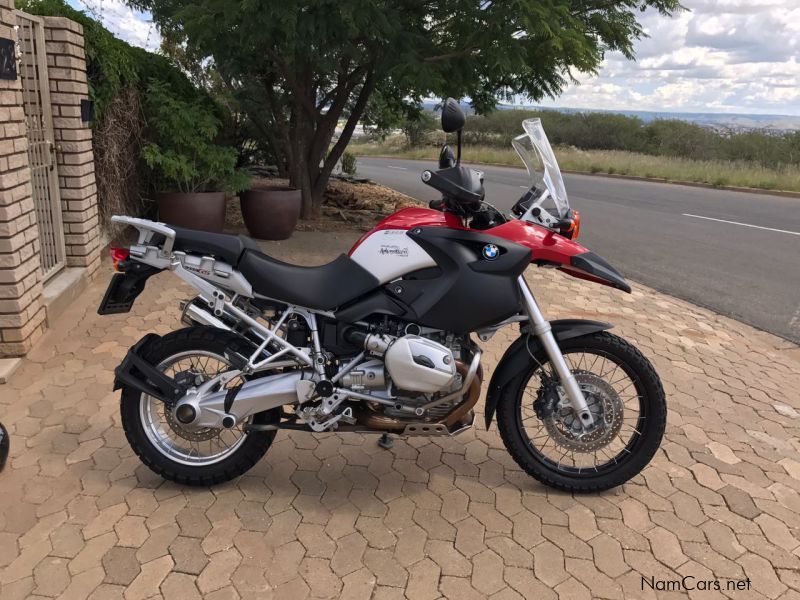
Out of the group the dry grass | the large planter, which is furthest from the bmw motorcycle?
the large planter

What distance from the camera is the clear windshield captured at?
2943 mm

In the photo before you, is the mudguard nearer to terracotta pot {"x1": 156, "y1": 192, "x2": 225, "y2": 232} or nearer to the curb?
terracotta pot {"x1": 156, "y1": 192, "x2": 225, "y2": 232}

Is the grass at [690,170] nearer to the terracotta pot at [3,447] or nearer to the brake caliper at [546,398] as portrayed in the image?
the brake caliper at [546,398]

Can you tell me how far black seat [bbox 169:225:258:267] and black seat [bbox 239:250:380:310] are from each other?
4 centimetres

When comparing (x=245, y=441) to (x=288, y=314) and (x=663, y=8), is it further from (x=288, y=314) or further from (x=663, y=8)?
(x=663, y=8)

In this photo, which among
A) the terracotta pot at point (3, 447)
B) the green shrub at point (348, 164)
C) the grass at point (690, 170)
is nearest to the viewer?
the terracotta pot at point (3, 447)

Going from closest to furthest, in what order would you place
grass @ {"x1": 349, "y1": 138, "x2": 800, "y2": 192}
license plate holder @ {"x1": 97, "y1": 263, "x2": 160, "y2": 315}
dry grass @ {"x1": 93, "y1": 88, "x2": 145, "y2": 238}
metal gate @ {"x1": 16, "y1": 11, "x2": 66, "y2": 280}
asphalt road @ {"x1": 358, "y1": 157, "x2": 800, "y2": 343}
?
license plate holder @ {"x1": 97, "y1": 263, "x2": 160, "y2": 315}
metal gate @ {"x1": 16, "y1": 11, "x2": 66, "y2": 280}
dry grass @ {"x1": 93, "y1": 88, "x2": 145, "y2": 238}
asphalt road @ {"x1": 358, "y1": 157, "x2": 800, "y2": 343}
grass @ {"x1": 349, "y1": 138, "x2": 800, "y2": 192}

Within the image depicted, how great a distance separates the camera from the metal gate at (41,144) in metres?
5.21

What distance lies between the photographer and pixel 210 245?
2873 millimetres

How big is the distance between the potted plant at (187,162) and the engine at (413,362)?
5590 millimetres

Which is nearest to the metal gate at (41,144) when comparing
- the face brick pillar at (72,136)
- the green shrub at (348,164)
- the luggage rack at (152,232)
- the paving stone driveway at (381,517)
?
the face brick pillar at (72,136)

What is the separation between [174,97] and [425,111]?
654 centimetres

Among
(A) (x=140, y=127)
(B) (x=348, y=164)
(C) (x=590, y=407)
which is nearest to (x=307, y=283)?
(C) (x=590, y=407)

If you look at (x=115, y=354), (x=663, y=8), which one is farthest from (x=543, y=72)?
(x=115, y=354)
